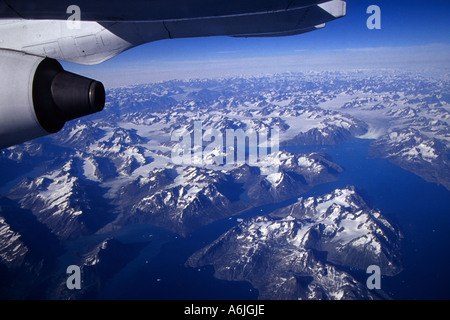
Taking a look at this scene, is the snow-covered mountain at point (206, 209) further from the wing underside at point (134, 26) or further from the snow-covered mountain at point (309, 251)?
the wing underside at point (134, 26)

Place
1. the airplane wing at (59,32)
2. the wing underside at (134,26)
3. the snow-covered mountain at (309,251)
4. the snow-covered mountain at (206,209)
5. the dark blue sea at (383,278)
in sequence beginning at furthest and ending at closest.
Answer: the snow-covered mountain at (206,209) → the snow-covered mountain at (309,251) → the dark blue sea at (383,278) → the wing underside at (134,26) → the airplane wing at (59,32)

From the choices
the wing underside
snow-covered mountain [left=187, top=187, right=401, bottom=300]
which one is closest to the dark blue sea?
snow-covered mountain [left=187, top=187, right=401, bottom=300]

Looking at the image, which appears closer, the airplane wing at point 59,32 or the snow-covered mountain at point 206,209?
the airplane wing at point 59,32

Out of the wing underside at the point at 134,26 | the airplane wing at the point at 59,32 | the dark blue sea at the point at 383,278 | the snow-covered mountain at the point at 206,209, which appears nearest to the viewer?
the airplane wing at the point at 59,32

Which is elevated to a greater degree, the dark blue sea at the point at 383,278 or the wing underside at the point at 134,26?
the wing underside at the point at 134,26

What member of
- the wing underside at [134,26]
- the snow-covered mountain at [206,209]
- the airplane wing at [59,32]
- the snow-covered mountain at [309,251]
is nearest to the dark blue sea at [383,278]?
the snow-covered mountain at [309,251]

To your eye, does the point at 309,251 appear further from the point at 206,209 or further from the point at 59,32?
the point at 59,32

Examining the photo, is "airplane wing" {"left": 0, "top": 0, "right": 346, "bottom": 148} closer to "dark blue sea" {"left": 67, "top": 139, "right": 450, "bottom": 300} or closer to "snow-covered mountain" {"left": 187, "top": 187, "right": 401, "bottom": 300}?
"dark blue sea" {"left": 67, "top": 139, "right": 450, "bottom": 300}
